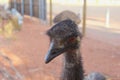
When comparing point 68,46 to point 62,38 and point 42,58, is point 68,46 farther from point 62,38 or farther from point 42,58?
point 42,58

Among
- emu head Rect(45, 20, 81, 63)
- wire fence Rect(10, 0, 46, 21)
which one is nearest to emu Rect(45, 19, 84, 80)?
emu head Rect(45, 20, 81, 63)

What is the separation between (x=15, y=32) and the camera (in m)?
11.2

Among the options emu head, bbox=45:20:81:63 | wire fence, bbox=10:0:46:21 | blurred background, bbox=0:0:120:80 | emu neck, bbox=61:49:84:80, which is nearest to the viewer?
emu head, bbox=45:20:81:63

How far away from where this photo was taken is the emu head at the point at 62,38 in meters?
2.32

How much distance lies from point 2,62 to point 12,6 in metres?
9.77

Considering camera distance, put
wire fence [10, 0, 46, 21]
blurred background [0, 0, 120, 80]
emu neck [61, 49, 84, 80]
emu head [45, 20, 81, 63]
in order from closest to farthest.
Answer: emu head [45, 20, 81, 63] < emu neck [61, 49, 84, 80] < blurred background [0, 0, 120, 80] < wire fence [10, 0, 46, 21]

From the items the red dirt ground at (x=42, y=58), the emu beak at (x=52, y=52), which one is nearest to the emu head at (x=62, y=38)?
the emu beak at (x=52, y=52)

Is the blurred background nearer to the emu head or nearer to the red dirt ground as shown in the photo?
the red dirt ground

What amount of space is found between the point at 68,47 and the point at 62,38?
10 cm

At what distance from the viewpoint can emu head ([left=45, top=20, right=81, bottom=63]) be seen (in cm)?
232

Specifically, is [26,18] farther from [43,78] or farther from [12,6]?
[43,78]

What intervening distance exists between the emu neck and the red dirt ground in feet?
9.22

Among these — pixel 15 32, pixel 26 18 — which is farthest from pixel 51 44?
pixel 26 18

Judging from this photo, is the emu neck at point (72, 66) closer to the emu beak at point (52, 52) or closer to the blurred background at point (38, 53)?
the emu beak at point (52, 52)
